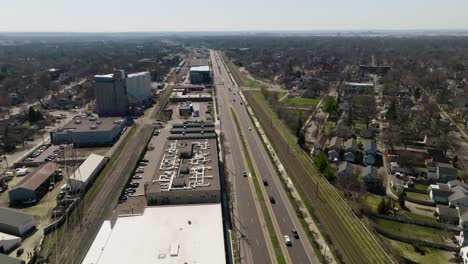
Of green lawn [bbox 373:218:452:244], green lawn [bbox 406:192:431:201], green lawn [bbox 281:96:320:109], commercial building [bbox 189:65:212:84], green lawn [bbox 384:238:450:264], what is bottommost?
green lawn [bbox 384:238:450:264]

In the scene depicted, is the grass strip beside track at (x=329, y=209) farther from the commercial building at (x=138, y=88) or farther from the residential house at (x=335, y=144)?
the commercial building at (x=138, y=88)

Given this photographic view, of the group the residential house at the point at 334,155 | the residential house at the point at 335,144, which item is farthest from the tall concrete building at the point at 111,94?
the residential house at the point at 334,155

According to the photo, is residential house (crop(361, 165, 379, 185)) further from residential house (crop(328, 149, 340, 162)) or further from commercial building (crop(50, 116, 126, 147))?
commercial building (crop(50, 116, 126, 147))

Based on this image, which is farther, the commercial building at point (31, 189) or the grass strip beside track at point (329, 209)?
the commercial building at point (31, 189)

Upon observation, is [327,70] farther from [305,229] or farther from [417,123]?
[305,229]

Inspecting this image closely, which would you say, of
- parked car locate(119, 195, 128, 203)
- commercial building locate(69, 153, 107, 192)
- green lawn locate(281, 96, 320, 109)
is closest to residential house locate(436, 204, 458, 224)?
parked car locate(119, 195, 128, 203)
